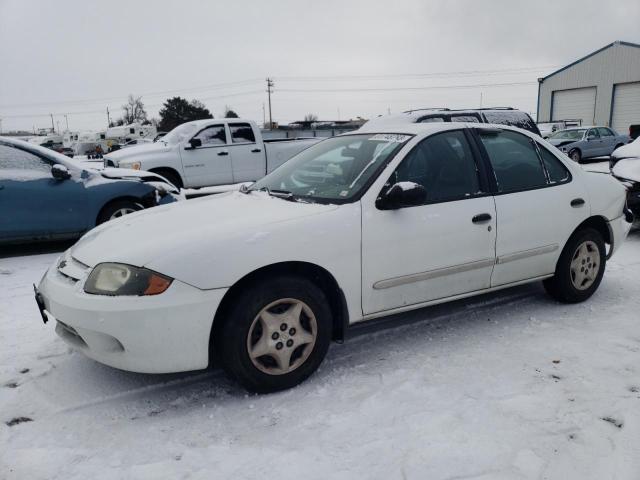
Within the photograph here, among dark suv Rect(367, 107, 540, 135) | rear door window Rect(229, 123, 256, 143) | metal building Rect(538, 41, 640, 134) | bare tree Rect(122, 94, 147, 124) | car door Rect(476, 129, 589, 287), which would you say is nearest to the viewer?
car door Rect(476, 129, 589, 287)

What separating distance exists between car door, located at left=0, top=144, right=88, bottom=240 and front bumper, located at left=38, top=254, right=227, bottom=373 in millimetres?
4002

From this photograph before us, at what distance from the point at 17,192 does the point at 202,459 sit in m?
5.08

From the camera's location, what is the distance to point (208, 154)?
456 inches

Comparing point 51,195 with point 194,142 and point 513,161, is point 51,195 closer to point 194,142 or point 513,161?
point 194,142

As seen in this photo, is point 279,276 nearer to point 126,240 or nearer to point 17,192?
point 126,240

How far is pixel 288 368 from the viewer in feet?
10.2

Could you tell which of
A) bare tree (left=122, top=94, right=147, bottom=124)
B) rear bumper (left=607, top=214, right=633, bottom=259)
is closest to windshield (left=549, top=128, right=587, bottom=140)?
rear bumper (left=607, top=214, right=633, bottom=259)

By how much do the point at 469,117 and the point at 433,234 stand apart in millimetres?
6020

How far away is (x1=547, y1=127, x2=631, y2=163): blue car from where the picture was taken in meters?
21.4

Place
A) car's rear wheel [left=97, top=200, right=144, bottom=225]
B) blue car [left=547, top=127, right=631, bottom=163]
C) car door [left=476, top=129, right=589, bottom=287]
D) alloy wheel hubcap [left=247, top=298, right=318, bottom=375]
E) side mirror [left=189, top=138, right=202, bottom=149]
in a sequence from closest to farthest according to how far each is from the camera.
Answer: alloy wheel hubcap [left=247, top=298, right=318, bottom=375] < car door [left=476, top=129, right=589, bottom=287] < car's rear wheel [left=97, top=200, right=144, bottom=225] < side mirror [left=189, top=138, right=202, bottom=149] < blue car [left=547, top=127, right=631, bottom=163]

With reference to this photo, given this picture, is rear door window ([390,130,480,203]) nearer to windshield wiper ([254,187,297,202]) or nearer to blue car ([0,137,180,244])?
windshield wiper ([254,187,297,202])

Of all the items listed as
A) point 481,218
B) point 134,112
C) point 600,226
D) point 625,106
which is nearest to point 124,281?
point 481,218

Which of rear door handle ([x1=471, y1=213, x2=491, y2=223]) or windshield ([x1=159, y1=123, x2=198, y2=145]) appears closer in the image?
rear door handle ([x1=471, y1=213, x2=491, y2=223])

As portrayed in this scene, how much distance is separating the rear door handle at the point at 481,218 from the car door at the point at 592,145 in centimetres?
2039
